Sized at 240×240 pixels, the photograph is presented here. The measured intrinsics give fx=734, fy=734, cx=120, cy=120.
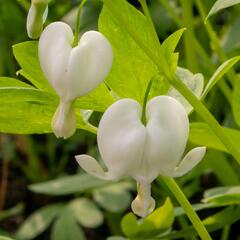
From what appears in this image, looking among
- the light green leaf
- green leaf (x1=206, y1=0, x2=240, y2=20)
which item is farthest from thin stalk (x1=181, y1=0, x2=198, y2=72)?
green leaf (x1=206, y1=0, x2=240, y2=20)

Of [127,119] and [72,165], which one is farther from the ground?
[127,119]

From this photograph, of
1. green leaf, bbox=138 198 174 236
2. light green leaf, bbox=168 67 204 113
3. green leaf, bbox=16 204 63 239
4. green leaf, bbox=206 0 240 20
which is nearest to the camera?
green leaf, bbox=206 0 240 20

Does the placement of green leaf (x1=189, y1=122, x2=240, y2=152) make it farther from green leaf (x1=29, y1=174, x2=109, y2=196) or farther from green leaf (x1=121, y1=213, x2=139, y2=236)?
green leaf (x1=29, y1=174, x2=109, y2=196)

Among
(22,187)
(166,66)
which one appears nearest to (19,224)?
(22,187)

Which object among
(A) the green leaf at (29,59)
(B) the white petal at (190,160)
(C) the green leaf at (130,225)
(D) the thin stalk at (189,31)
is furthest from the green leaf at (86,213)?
(B) the white petal at (190,160)

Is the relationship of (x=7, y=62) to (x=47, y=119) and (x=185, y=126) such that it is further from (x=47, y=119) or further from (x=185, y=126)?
(x=185, y=126)

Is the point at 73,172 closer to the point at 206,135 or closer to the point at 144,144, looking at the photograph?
the point at 206,135
